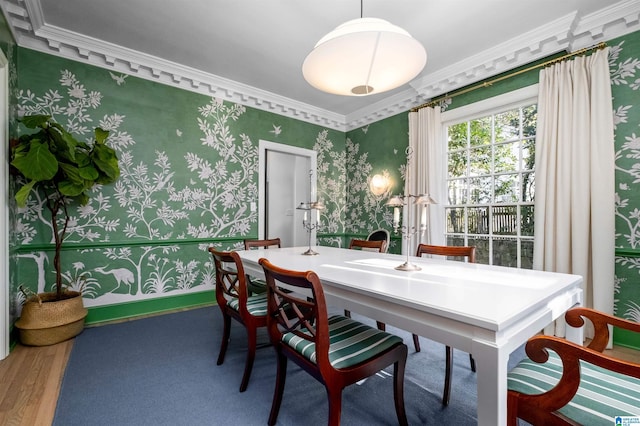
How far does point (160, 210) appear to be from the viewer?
10.1 feet

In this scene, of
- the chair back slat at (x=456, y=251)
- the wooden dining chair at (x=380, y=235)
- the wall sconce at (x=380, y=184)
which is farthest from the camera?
the wall sconce at (x=380, y=184)

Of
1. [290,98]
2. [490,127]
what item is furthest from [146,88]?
[490,127]

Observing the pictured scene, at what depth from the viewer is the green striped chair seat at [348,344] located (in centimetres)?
121

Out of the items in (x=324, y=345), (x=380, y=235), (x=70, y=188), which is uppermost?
(x=70, y=188)

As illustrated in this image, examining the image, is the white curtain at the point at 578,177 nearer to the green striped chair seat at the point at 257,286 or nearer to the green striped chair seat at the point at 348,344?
the green striped chair seat at the point at 348,344

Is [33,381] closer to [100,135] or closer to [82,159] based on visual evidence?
[82,159]

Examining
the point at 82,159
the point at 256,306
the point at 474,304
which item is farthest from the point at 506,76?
the point at 82,159

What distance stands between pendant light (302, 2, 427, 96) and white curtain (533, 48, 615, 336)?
1.68 metres

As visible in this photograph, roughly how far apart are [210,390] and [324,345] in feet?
3.50

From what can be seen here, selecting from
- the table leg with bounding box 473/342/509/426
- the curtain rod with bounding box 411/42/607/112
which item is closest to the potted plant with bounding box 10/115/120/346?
the table leg with bounding box 473/342/509/426

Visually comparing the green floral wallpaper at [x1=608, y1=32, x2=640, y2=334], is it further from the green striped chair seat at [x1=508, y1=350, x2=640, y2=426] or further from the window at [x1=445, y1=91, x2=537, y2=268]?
the green striped chair seat at [x1=508, y1=350, x2=640, y2=426]

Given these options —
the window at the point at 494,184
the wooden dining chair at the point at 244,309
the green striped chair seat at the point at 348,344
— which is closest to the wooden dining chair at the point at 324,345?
the green striped chair seat at the point at 348,344

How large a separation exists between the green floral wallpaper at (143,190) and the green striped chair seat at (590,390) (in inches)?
125

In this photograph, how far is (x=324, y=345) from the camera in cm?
112
